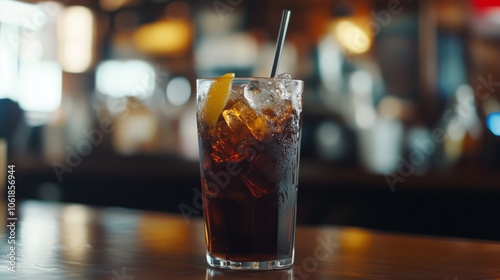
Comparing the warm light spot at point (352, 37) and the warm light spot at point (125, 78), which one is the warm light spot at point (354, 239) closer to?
the warm light spot at point (352, 37)

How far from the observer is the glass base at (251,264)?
974 mm

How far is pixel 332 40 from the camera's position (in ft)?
15.1

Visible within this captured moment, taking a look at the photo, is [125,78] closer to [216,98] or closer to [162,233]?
[162,233]

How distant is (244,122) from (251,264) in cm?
19

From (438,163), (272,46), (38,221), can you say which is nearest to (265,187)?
(38,221)

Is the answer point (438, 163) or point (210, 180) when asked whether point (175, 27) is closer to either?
point (438, 163)

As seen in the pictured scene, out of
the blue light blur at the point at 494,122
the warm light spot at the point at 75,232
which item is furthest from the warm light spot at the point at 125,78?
the warm light spot at the point at 75,232

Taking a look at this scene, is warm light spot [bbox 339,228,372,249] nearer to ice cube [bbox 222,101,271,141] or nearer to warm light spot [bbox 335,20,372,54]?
ice cube [bbox 222,101,271,141]

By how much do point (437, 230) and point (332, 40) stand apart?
1434 millimetres

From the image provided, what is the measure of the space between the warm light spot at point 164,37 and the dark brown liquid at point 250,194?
452 centimetres

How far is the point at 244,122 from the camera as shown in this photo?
3.33ft

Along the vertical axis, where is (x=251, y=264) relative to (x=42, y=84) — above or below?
below

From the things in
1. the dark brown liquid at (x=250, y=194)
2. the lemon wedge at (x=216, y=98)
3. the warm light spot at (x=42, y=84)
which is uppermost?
the warm light spot at (x=42, y=84)

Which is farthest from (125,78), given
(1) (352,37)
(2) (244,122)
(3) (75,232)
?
(2) (244,122)
